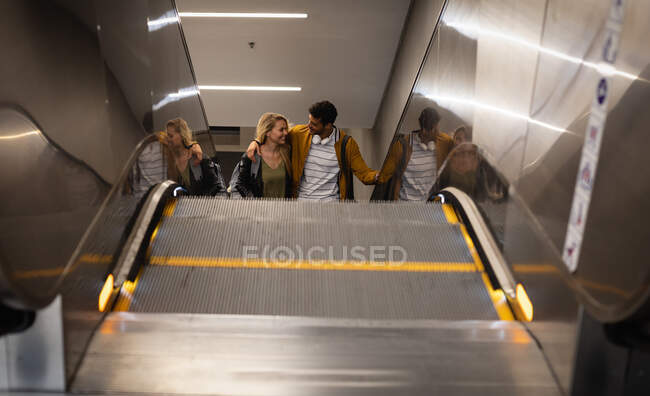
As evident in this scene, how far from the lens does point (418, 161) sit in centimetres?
515

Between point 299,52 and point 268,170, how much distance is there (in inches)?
231

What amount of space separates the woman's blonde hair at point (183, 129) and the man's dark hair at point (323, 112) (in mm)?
1065

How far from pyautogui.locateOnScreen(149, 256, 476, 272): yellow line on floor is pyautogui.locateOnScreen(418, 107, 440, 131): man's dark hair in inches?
83.0

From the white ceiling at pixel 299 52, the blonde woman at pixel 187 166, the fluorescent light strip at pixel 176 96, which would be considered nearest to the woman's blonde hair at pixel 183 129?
the blonde woman at pixel 187 166

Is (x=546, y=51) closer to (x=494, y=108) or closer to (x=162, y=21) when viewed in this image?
(x=494, y=108)

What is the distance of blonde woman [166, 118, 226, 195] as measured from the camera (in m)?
4.28

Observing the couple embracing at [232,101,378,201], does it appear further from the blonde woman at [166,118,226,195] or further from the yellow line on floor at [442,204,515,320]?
the yellow line on floor at [442,204,515,320]

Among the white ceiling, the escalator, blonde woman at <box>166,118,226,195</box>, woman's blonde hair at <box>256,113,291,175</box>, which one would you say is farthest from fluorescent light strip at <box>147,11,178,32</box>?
the white ceiling

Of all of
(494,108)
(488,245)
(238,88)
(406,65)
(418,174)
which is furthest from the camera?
(238,88)

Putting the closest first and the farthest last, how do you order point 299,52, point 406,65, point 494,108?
point 494,108 → point 406,65 → point 299,52

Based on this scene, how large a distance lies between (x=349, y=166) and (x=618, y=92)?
3118 mm

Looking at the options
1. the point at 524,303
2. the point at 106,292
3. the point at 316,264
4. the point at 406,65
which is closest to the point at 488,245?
the point at 524,303

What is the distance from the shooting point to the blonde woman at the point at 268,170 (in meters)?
4.88

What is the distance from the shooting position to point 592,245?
1865 millimetres
